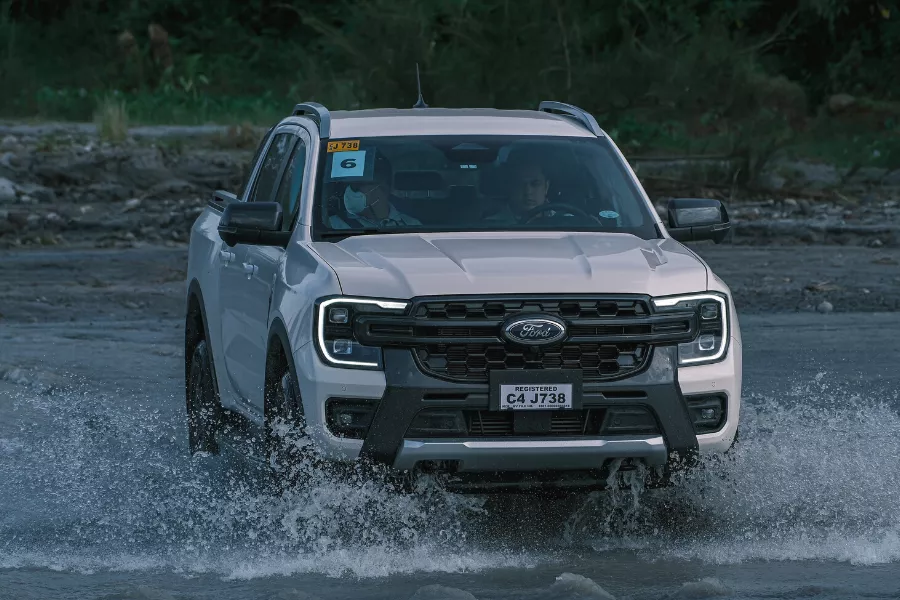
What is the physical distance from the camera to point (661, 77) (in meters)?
29.2

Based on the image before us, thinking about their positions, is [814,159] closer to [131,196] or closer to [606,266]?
[131,196]

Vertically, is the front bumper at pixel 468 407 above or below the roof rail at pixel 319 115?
below

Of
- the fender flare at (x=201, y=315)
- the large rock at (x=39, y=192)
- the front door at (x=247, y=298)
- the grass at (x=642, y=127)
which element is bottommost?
the grass at (x=642, y=127)

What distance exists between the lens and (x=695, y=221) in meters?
8.25

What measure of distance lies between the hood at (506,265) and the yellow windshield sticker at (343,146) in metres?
0.66

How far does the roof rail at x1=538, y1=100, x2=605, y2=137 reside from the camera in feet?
29.1

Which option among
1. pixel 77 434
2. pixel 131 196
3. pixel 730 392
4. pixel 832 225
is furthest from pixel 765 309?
pixel 131 196

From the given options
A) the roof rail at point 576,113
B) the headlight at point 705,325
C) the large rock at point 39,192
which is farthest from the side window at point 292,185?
the large rock at point 39,192

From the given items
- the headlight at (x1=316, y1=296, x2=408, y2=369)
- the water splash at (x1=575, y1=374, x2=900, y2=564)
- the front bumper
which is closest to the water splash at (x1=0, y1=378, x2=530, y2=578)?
the front bumper

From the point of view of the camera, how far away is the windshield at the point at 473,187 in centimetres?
812

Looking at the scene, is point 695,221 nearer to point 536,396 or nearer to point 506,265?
point 506,265

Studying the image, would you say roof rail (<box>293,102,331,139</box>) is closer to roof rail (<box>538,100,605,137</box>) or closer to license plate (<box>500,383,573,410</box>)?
roof rail (<box>538,100,605,137</box>)

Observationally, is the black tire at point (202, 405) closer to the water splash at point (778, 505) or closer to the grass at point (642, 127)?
the water splash at point (778, 505)

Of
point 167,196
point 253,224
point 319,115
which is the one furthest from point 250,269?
point 167,196
